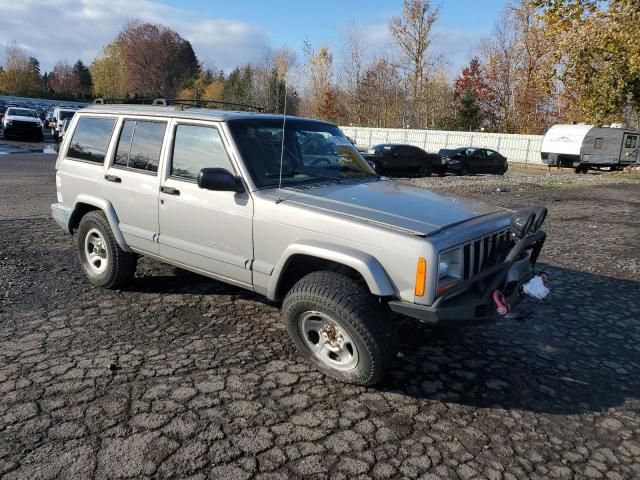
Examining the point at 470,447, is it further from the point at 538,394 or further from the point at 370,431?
the point at 538,394

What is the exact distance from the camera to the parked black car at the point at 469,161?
24.0 meters

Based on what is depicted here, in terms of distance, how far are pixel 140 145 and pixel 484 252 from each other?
127 inches

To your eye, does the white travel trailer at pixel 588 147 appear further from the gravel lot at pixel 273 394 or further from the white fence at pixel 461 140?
the gravel lot at pixel 273 394

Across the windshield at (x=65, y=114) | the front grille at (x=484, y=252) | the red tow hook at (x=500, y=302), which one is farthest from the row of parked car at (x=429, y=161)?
the windshield at (x=65, y=114)

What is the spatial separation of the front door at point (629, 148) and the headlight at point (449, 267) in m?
31.8

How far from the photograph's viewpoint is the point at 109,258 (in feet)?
16.5

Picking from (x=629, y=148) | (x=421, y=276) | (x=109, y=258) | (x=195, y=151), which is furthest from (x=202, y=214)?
(x=629, y=148)

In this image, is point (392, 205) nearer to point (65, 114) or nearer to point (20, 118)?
point (65, 114)

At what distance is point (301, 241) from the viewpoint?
11.6ft

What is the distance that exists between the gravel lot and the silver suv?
416mm

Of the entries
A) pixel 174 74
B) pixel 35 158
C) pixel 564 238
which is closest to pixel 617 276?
pixel 564 238

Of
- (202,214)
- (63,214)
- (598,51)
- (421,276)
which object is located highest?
(598,51)

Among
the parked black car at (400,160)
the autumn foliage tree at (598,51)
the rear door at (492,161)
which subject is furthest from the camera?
the rear door at (492,161)

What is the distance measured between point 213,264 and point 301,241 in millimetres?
1011
